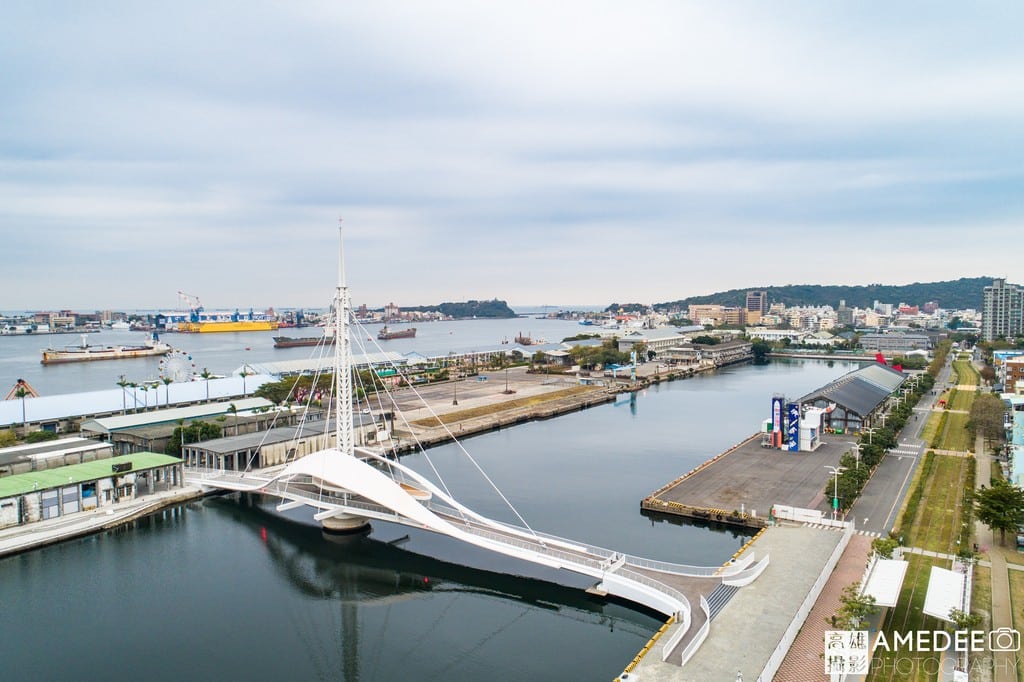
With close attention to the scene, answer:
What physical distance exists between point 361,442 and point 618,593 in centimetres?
1594

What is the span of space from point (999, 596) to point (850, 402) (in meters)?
16.9

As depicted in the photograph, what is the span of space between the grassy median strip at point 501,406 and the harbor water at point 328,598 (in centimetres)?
914

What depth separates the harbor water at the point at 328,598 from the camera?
1070cm

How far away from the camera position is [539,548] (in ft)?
43.3

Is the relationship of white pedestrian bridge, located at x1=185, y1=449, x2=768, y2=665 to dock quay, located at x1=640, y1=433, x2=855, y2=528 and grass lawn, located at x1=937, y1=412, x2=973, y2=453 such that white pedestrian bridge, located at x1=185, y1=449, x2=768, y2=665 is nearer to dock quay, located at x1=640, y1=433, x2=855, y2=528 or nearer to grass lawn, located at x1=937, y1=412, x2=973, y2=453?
dock quay, located at x1=640, y1=433, x2=855, y2=528

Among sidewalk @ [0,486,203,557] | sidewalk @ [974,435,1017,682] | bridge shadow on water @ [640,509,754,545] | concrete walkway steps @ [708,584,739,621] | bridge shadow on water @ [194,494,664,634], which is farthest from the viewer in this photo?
bridge shadow on water @ [640,509,754,545]

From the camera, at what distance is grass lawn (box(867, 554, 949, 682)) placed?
929 centimetres

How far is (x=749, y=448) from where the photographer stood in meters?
24.1

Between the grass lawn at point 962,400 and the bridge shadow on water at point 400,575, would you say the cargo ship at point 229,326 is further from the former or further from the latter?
the bridge shadow on water at point 400,575

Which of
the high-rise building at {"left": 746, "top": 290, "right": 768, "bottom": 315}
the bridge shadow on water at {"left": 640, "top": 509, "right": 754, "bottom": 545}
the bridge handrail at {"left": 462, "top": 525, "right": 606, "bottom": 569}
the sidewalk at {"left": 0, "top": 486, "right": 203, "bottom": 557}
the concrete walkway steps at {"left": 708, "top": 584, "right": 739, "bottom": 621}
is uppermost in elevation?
the high-rise building at {"left": 746, "top": 290, "right": 768, "bottom": 315}

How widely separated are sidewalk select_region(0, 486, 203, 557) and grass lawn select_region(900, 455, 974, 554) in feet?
→ 61.8

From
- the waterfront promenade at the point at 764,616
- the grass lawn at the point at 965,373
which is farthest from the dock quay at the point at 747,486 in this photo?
the grass lawn at the point at 965,373

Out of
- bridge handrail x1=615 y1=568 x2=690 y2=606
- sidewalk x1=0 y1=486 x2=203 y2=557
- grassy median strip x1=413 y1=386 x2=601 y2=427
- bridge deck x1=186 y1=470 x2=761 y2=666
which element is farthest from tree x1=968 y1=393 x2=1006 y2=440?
sidewalk x1=0 y1=486 x2=203 y2=557

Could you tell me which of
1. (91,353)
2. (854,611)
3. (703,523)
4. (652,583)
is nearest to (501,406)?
(703,523)
